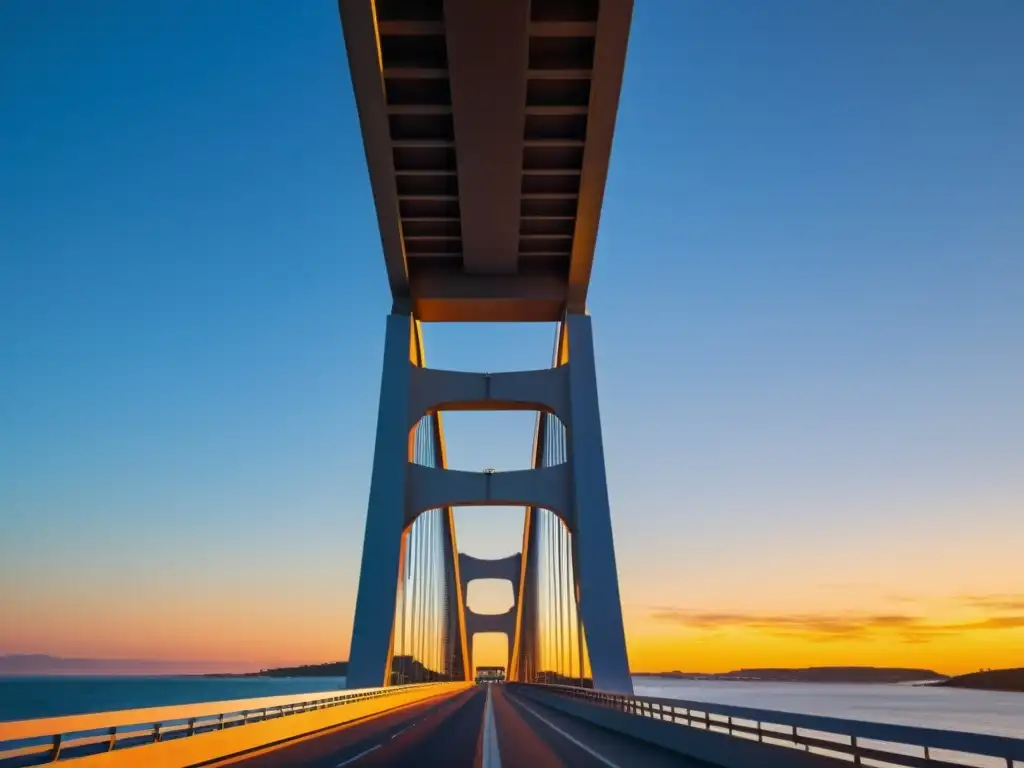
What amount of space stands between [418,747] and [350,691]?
1038 cm

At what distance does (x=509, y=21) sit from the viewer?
62.9ft

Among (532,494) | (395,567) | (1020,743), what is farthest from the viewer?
(532,494)

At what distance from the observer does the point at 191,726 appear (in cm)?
1215

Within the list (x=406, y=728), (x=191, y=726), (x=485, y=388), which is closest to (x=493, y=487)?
(x=485, y=388)

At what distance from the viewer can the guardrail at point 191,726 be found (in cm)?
818

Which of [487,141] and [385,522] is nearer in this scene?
[487,141]

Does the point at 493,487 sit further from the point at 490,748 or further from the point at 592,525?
the point at 490,748

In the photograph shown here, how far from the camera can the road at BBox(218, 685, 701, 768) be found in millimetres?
12188

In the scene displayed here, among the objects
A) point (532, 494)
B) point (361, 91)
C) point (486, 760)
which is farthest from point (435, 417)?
point (486, 760)

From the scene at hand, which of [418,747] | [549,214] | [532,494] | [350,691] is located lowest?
[418,747]

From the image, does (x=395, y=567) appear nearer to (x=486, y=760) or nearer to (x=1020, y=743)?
(x=486, y=760)

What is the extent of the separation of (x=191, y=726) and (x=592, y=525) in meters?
16.7

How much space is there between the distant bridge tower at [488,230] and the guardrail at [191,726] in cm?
420

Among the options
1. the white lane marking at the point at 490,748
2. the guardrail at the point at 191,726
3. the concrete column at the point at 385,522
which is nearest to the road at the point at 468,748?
the white lane marking at the point at 490,748
